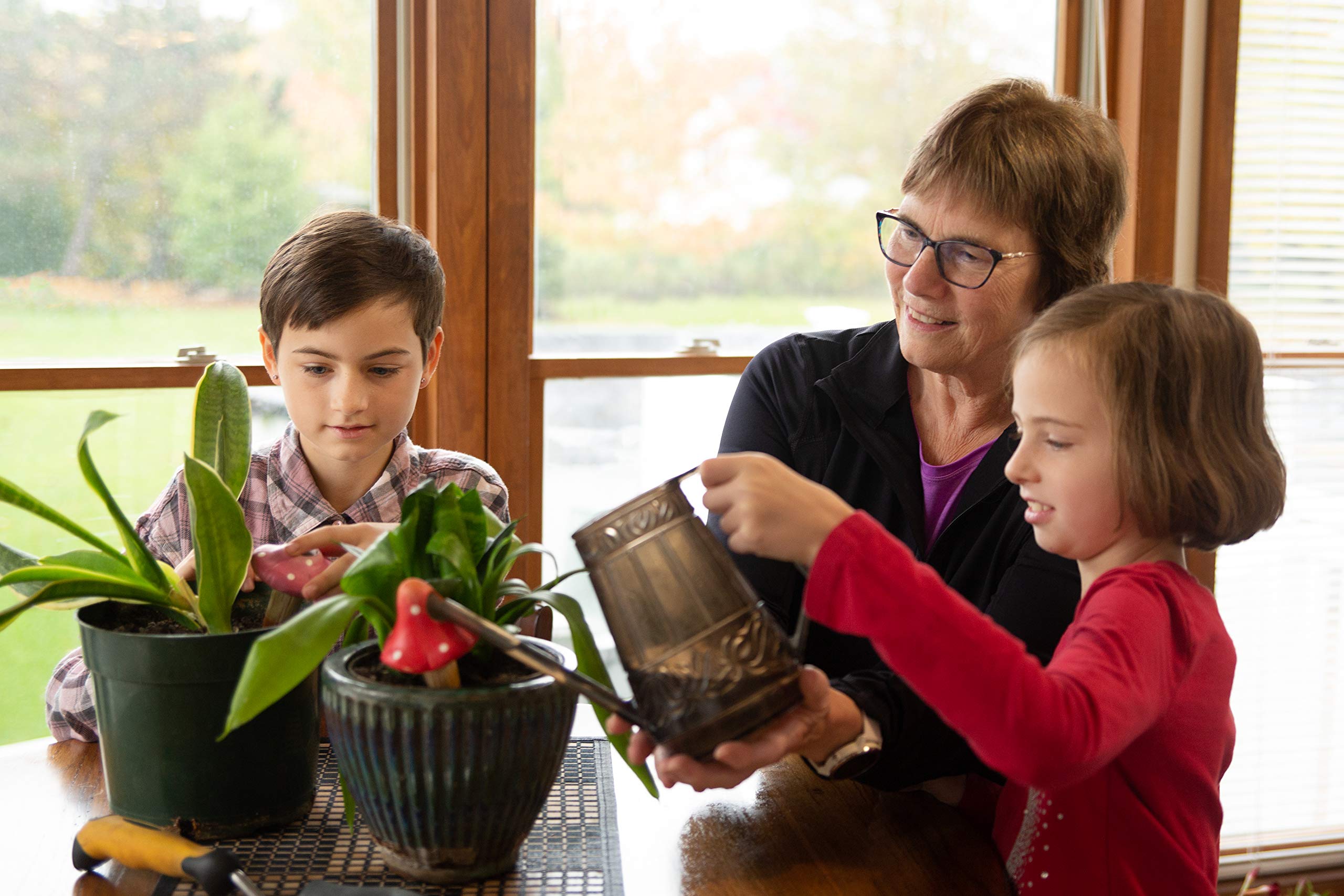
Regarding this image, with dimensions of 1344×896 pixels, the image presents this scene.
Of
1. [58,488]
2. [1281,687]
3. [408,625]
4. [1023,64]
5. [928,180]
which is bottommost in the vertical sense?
[1281,687]

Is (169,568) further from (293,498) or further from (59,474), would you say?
(59,474)

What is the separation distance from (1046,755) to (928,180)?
2.74 feet

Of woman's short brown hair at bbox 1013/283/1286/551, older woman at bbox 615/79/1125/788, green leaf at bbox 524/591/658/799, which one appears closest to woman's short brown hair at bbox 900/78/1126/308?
older woman at bbox 615/79/1125/788

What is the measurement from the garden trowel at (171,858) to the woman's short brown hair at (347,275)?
708 millimetres

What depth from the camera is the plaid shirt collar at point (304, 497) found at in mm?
1547

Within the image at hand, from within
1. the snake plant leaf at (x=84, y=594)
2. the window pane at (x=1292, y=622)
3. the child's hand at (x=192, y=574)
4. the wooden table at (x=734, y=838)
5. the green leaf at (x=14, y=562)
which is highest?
the green leaf at (x=14, y=562)

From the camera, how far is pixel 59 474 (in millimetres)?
2141

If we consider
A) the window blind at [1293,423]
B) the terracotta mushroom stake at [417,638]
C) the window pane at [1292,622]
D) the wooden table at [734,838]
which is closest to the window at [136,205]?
the wooden table at [734,838]

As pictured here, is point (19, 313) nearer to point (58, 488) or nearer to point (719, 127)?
point (58, 488)

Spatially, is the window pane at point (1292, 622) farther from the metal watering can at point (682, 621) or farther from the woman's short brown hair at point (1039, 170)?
the metal watering can at point (682, 621)

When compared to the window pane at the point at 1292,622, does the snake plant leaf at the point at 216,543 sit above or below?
above

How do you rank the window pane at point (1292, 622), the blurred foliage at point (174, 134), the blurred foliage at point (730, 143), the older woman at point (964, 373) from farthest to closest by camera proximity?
the window pane at point (1292, 622) < the blurred foliage at point (730, 143) < the blurred foliage at point (174, 134) < the older woman at point (964, 373)

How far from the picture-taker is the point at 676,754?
0.81 metres

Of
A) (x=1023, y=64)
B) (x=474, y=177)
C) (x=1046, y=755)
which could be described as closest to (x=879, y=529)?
(x=1046, y=755)
